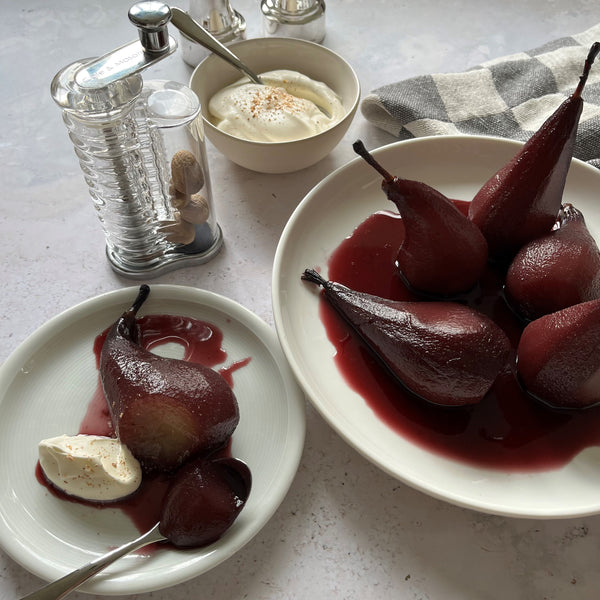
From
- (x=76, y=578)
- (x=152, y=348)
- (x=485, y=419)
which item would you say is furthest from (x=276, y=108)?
(x=76, y=578)

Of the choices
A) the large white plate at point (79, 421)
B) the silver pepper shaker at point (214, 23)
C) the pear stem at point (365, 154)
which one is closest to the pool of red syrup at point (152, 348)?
the large white plate at point (79, 421)

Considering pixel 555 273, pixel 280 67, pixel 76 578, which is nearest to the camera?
pixel 76 578

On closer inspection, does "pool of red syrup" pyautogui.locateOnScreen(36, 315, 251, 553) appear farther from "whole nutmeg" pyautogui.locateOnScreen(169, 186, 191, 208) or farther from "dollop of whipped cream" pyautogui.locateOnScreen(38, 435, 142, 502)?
"whole nutmeg" pyautogui.locateOnScreen(169, 186, 191, 208)

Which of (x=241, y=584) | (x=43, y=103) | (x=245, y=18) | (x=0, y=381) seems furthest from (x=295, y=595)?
(x=245, y=18)

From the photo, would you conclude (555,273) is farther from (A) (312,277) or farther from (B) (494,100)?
(B) (494,100)

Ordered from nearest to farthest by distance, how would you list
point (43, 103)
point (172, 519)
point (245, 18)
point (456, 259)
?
point (172, 519), point (456, 259), point (43, 103), point (245, 18)

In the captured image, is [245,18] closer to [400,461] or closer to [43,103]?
[43,103]

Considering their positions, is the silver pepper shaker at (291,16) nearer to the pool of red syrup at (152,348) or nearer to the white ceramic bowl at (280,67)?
the white ceramic bowl at (280,67)
